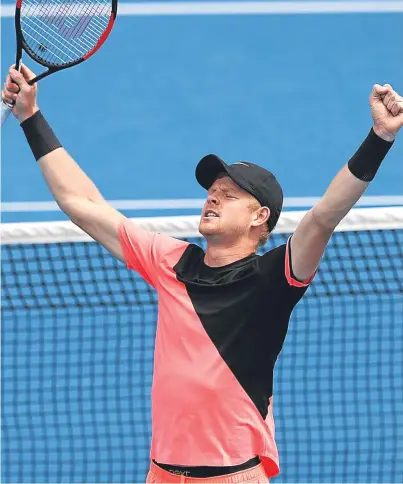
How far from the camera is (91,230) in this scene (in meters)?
5.07

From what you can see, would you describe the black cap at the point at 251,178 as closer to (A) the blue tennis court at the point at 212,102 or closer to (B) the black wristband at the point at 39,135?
(B) the black wristband at the point at 39,135

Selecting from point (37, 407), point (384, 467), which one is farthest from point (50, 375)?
point (384, 467)

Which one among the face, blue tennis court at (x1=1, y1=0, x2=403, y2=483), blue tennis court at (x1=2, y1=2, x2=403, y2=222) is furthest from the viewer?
blue tennis court at (x1=2, y1=2, x2=403, y2=222)

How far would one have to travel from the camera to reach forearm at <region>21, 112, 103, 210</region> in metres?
5.07

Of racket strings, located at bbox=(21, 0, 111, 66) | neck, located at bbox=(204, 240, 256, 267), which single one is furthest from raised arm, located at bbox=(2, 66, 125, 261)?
neck, located at bbox=(204, 240, 256, 267)

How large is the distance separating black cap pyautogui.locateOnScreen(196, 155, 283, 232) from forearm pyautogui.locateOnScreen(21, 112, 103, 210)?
51cm

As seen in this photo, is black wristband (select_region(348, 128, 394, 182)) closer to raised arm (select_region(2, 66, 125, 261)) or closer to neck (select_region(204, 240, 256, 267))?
neck (select_region(204, 240, 256, 267))

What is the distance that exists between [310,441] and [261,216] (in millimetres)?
3071

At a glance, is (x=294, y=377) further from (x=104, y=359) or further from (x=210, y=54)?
(x=210, y=54)

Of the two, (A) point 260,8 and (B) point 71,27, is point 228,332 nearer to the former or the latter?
(B) point 71,27

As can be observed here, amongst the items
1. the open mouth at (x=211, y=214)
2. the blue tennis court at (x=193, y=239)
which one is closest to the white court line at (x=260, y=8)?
the blue tennis court at (x=193, y=239)

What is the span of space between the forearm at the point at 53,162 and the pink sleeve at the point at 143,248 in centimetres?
25

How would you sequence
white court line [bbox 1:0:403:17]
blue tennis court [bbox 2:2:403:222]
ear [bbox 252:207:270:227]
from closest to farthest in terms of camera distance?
ear [bbox 252:207:270:227]
blue tennis court [bbox 2:2:403:222]
white court line [bbox 1:0:403:17]

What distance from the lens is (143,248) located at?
4.96 metres
